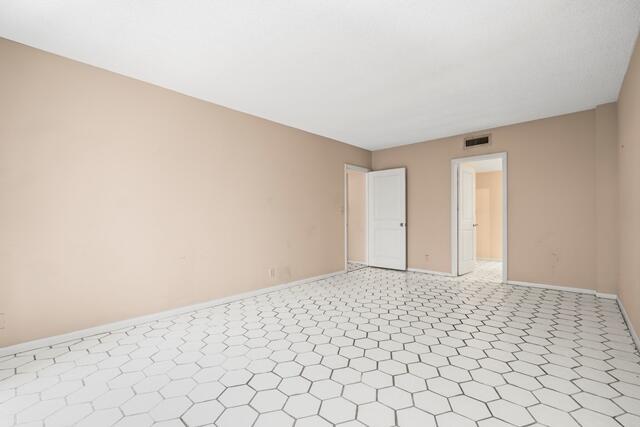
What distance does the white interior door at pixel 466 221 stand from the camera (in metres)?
5.65

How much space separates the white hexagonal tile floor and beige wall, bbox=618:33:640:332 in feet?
1.22

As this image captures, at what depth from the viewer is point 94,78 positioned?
300 centimetres

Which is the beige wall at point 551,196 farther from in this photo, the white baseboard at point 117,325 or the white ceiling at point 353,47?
the white baseboard at point 117,325

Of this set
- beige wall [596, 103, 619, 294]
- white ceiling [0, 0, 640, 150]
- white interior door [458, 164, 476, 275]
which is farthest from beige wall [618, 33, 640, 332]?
white interior door [458, 164, 476, 275]

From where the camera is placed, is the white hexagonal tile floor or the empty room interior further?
the empty room interior

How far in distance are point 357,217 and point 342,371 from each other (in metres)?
5.29

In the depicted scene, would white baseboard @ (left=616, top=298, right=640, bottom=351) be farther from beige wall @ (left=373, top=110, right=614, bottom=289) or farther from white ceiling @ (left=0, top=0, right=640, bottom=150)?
white ceiling @ (left=0, top=0, right=640, bottom=150)

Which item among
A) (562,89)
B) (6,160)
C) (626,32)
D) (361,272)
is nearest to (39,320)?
(6,160)

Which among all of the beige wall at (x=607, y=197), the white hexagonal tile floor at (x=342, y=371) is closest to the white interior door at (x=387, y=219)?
the white hexagonal tile floor at (x=342, y=371)

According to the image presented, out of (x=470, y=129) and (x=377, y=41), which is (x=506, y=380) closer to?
(x=377, y=41)

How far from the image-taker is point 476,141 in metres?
5.31

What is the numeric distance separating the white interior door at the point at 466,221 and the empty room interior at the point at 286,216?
65 cm

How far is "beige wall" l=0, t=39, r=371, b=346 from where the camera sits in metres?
2.60

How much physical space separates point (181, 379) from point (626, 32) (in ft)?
14.6
